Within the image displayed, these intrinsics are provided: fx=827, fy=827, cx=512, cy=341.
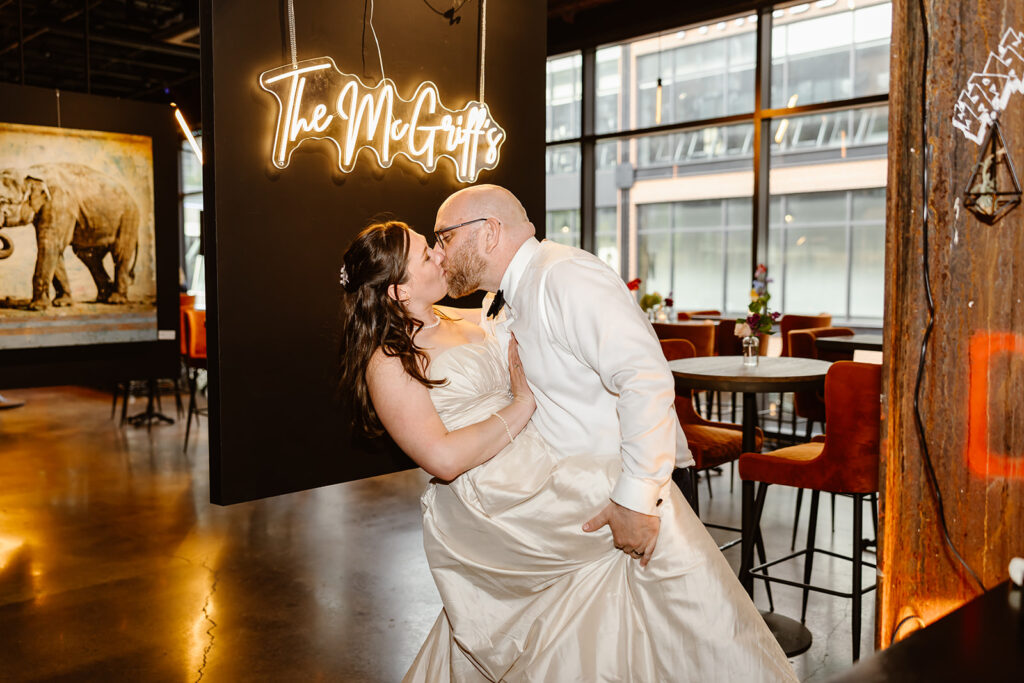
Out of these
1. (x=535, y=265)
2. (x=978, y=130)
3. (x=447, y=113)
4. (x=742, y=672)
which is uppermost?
(x=447, y=113)

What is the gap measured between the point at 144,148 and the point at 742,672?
6.35m

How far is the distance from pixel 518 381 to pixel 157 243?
5.46 m

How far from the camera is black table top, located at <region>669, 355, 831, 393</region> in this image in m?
3.66

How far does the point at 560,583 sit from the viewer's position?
2.16 meters

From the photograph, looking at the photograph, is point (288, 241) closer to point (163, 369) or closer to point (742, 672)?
point (742, 672)

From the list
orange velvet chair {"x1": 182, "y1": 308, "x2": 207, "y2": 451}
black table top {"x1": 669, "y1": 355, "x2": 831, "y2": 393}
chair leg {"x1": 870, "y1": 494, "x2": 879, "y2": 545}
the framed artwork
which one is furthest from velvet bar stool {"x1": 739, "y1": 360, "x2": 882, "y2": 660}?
orange velvet chair {"x1": 182, "y1": 308, "x2": 207, "y2": 451}

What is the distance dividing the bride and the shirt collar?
19cm

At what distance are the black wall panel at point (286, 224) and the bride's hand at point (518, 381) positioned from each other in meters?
1.44

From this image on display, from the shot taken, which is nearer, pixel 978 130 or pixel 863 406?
pixel 978 130

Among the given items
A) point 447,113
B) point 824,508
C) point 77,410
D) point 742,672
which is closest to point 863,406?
point 742,672

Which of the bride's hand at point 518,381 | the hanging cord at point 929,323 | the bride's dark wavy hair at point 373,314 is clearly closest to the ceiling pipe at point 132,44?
the bride's dark wavy hair at point 373,314

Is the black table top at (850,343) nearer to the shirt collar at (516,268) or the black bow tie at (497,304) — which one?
the black bow tie at (497,304)

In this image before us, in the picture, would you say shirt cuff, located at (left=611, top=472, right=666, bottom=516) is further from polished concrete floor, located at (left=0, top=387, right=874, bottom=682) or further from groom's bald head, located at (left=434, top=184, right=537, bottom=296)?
polished concrete floor, located at (left=0, top=387, right=874, bottom=682)

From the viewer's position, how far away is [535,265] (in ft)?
6.98
